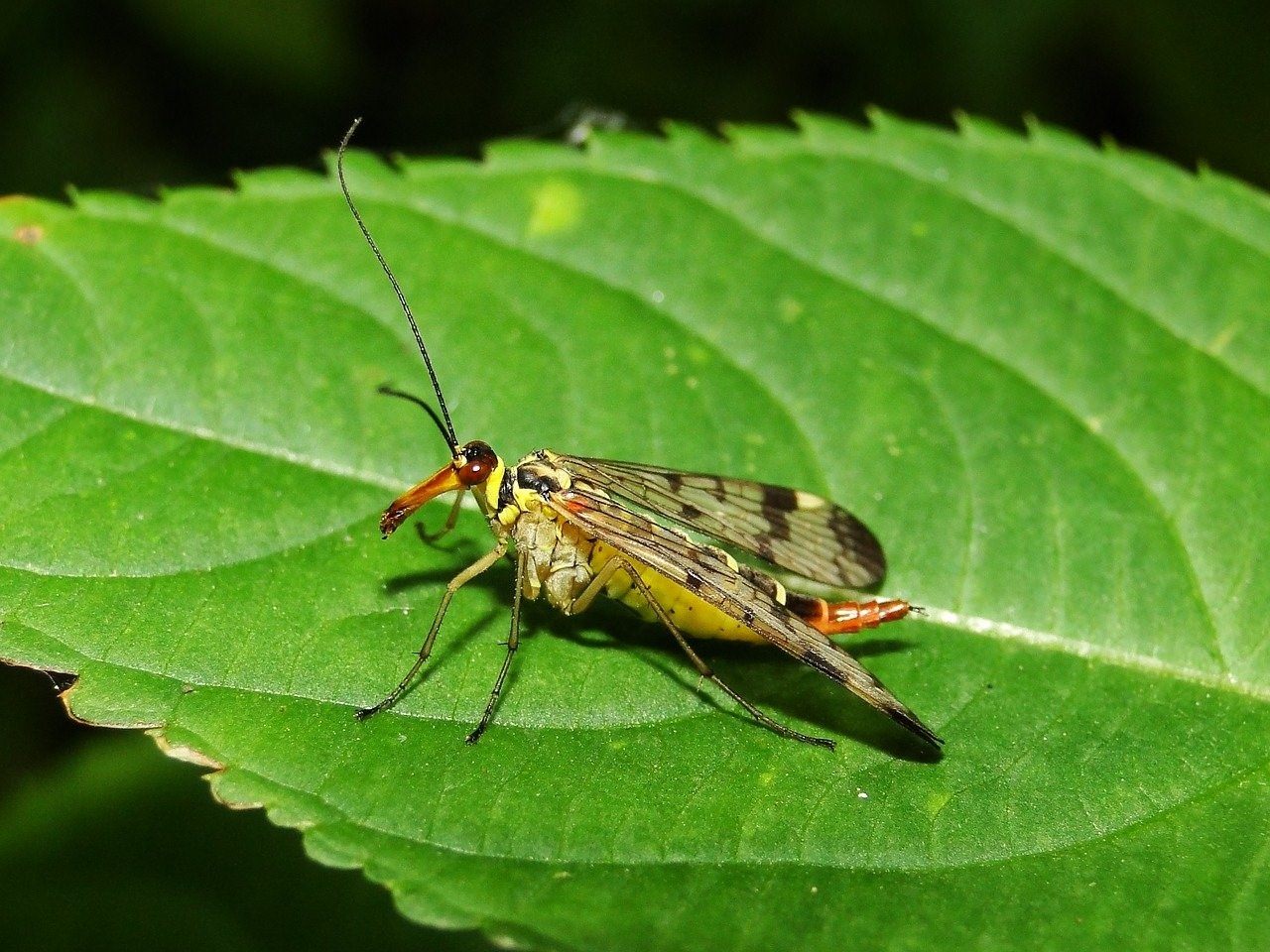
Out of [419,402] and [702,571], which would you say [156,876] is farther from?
[702,571]

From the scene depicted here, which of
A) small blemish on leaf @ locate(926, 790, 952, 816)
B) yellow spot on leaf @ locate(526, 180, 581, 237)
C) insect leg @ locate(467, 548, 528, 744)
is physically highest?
yellow spot on leaf @ locate(526, 180, 581, 237)

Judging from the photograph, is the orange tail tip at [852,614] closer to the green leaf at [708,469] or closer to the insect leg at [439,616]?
the green leaf at [708,469]

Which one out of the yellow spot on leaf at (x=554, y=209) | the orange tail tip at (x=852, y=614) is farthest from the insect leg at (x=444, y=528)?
the orange tail tip at (x=852, y=614)

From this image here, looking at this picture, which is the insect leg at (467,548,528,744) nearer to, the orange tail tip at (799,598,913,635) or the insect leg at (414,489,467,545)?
the insect leg at (414,489,467,545)

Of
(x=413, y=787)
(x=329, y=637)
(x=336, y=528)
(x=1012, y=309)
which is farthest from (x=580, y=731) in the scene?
(x=1012, y=309)

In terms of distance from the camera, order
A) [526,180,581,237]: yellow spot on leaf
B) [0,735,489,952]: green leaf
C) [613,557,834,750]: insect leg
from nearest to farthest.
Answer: [613,557,834,750]: insect leg
[526,180,581,237]: yellow spot on leaf
[0,735,489,952]: green leaf

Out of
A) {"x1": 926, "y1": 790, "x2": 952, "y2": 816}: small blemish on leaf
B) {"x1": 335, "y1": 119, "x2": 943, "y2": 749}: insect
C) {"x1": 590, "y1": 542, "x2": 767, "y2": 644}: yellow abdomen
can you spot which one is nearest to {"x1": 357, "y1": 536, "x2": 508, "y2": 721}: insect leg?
{"x1": 335, "y1": 119, "x2": 943, "y2": 749}: insect

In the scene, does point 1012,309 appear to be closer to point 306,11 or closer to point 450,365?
point 450,365
